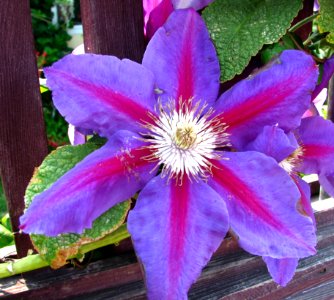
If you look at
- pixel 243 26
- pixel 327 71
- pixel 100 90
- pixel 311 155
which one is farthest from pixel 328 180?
pixel 100 90

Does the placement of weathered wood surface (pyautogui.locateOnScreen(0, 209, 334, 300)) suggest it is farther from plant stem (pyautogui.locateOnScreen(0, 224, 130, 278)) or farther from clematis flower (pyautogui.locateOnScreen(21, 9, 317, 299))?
clematis flower (pyautogui.locateOnScreen(21, 9, 317, 299))

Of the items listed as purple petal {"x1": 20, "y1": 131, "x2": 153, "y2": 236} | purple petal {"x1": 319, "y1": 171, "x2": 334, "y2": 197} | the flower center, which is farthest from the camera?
purple petal {"x1": 319, "y1": 171, "x2": 334, "y2": 197}

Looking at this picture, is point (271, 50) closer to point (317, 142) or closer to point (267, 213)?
point (317, 142)

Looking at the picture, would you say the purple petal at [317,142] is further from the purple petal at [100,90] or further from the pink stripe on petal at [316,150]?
the purple petal at [100,90]

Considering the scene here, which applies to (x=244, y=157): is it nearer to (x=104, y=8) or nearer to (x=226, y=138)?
(x=226, y=138)

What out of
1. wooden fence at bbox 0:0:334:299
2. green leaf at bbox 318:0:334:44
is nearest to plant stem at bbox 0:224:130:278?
wooden fence at bbox 0:0:334:299

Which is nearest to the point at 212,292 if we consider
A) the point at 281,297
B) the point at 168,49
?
the point at 281,297
